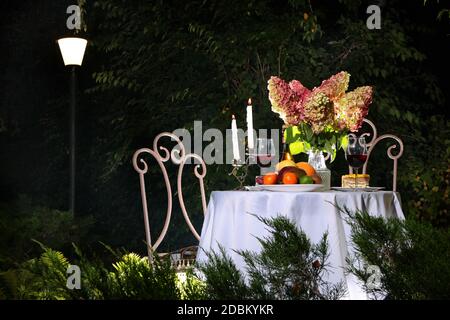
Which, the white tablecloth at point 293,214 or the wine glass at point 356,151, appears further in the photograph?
the wine glass at point 356,151

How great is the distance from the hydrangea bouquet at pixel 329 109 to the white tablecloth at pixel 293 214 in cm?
46

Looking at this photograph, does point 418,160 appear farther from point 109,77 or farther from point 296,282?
point 296,282

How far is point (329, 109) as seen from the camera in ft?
11.5

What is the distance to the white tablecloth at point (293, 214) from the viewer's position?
9.88 feet

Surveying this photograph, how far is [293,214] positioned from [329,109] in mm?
690

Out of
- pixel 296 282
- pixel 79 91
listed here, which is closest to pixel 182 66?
pixel 79 91

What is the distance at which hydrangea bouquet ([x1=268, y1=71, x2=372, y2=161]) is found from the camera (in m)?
3.54

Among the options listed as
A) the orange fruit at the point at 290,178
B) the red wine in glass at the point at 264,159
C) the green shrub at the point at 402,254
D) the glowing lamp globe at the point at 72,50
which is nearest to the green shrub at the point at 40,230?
the glowing lamp globe at the point at 72,50

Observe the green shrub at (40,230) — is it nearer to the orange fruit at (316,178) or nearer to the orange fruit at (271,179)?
the orange fruit at (271,179)

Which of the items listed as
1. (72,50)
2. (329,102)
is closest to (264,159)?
(329,102)

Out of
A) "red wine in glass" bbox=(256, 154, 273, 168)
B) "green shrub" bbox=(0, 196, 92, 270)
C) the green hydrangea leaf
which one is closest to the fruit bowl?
"red wine in glass" bbox=(256, 154, 273, 168)

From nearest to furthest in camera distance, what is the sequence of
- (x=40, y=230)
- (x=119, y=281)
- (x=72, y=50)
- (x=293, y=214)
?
(x=119, y=281) → (x=293, y=214) → (x=72, y=50) → (x=40, y=230)

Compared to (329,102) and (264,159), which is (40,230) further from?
(329,102)

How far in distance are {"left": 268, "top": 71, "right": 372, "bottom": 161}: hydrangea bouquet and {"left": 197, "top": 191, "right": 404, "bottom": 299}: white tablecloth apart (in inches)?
18.2
